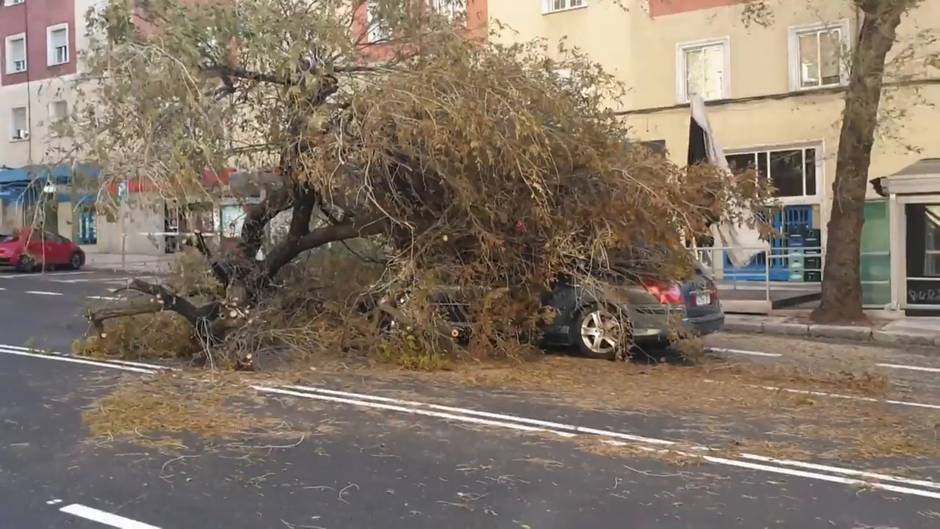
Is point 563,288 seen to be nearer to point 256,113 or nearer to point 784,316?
point 256,113

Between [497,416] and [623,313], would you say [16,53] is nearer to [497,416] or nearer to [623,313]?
[623,313]

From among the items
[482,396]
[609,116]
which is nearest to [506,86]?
[609,116]

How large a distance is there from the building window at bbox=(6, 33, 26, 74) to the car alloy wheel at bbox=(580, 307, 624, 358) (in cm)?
3526

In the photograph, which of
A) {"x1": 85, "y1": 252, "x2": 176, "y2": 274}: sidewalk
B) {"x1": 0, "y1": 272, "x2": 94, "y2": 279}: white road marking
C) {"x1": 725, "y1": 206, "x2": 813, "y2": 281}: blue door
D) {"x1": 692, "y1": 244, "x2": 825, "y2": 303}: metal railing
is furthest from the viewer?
{"x1": 0, "y1": 272, "x2": 94, "y2": 279}: white road marking

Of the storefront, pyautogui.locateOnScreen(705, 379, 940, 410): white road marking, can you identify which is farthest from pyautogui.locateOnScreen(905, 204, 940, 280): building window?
pyautogui.locateOnScreen(705, 379, 940, 410): white road marking

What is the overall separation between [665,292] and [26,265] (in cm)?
2494

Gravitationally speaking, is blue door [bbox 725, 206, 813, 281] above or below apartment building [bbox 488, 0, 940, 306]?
below

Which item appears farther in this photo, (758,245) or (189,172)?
(758,245)

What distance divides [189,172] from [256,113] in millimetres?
1972

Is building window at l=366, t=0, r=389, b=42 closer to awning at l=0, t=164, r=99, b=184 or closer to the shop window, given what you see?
awning at l=0, t=164, r=99, b=184

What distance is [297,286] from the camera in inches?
438

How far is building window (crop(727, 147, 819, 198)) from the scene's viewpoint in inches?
834

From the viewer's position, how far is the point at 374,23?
11.3 metres

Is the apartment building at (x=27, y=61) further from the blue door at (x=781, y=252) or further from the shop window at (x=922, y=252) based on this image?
the shop window at (x=922, y=252)
